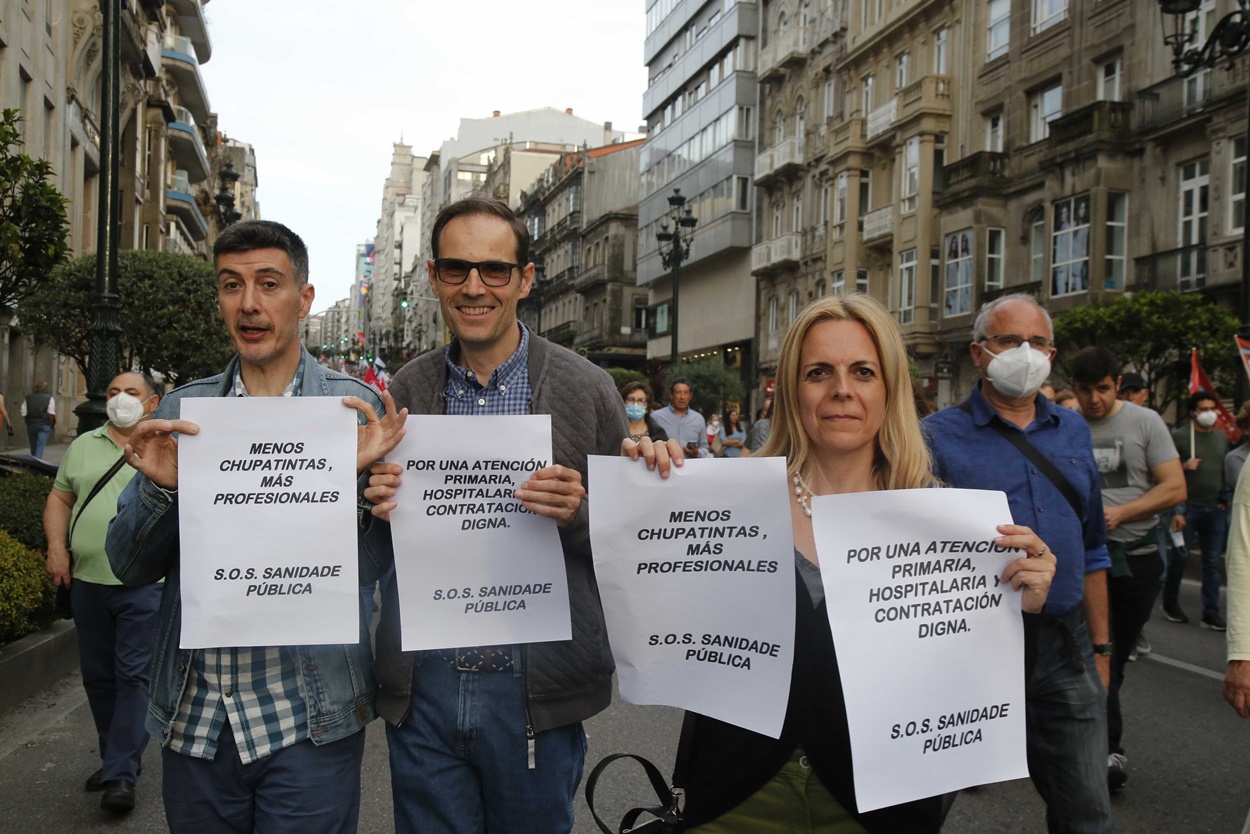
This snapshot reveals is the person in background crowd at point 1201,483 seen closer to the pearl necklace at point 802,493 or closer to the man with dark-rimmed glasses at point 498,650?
the pearl necklace at point 802,493

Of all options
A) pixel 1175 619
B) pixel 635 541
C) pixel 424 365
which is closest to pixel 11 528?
pixel 424 365

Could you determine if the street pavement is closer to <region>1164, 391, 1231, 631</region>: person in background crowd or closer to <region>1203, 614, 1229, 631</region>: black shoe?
<region>1203, 614, 1229, 631</region>: black shoe

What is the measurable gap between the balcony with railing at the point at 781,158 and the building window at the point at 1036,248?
44.2 feet

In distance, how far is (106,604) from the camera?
4996 mm

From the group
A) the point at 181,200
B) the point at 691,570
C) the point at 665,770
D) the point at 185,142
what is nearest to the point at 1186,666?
the point at 665,770

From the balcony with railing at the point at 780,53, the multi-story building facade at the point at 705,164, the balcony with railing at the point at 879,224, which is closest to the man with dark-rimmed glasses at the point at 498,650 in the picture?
the balcony with railing at the point at 879,224

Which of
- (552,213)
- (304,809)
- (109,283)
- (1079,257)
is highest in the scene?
(552,213)

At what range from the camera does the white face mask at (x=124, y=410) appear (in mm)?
4969

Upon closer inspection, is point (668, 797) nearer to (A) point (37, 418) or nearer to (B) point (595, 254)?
(A) point (37, 418)

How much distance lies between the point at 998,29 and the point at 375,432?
30.9 meters

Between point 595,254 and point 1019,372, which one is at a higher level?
point 595,254

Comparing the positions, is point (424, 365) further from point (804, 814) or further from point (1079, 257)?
point (1079, 257)

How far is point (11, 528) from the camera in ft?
25.6

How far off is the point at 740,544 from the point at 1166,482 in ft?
13.4
